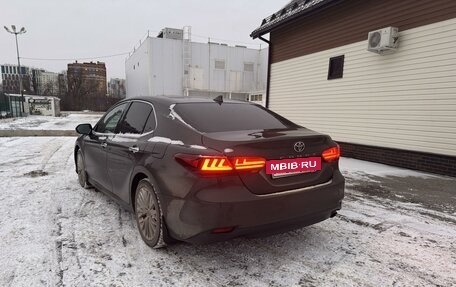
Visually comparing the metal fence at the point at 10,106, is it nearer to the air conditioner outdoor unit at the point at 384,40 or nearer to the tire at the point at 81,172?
the tire at the point at 81,172

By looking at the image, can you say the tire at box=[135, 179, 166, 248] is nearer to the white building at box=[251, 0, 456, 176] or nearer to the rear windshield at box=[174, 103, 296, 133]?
the rear windshield at box=[174, 103, 296, 133]

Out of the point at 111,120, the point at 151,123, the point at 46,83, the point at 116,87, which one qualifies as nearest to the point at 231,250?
the point at 151,123

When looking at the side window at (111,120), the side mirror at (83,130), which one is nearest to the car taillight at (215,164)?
the side window at (111,120)

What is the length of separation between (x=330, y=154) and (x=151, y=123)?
179 cm

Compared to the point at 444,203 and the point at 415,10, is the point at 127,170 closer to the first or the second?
the point at 444,203

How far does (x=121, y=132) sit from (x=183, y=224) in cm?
167

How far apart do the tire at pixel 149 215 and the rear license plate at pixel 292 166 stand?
105 cm

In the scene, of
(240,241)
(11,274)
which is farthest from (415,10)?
(11,274)

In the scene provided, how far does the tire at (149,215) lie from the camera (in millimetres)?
2850

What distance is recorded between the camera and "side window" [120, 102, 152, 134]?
3412 millimetres

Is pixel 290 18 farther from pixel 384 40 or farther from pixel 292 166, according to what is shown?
pixel 292 166

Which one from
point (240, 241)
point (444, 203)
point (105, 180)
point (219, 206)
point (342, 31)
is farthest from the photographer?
point (342, 31)

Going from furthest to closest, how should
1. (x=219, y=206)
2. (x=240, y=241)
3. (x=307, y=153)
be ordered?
(x=240, y=241)
(x=307, y=153)
(x=219, y=206)

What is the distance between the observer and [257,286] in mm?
2438
